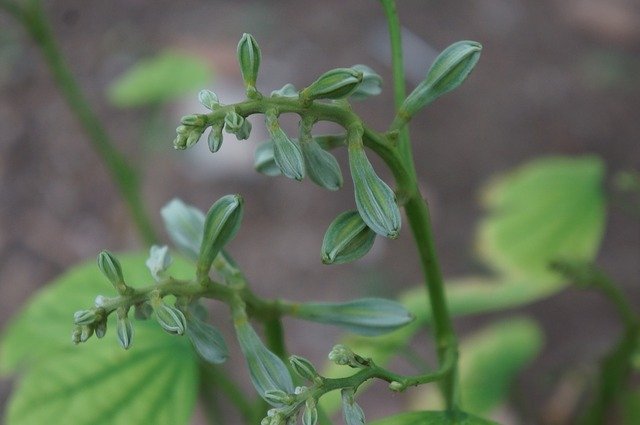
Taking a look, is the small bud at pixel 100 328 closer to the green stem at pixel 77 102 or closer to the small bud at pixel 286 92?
the small bud at pixel 286 92

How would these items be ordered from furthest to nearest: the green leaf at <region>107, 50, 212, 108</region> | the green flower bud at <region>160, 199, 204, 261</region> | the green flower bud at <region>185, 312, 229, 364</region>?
the green leaf at <region>107, 50, 212, 108</region>, the green flower bud at <region>160, 199, 204, 261</region>, the green flower bud at <region>185, 312, 229, 364</region>

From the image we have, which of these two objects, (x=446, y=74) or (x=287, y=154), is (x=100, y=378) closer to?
(x=287, y=154)

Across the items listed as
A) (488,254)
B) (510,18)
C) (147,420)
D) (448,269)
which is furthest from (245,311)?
(510,18)

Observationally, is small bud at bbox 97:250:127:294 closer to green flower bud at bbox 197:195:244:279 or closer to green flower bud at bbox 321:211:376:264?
green flower bud at bbox 197:195:244:279

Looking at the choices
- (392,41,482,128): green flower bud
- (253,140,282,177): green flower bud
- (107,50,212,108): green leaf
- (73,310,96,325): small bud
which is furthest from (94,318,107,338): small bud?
(107,50,212,108): green leaf

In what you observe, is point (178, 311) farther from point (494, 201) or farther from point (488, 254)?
point (494, 201)

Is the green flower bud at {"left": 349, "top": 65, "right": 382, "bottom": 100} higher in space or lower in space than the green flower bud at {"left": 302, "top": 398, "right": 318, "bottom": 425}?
higher
